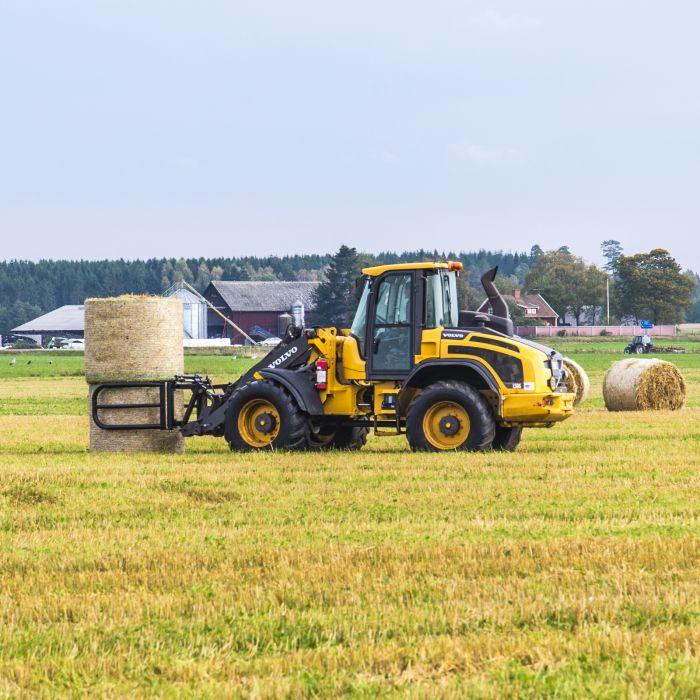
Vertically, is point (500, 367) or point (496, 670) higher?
point (500, 367)

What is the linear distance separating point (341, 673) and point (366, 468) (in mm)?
8988

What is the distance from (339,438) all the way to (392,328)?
7.02 ft

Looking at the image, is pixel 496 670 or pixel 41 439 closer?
pixel 496 670

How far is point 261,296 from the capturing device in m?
135

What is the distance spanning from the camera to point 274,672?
612cm

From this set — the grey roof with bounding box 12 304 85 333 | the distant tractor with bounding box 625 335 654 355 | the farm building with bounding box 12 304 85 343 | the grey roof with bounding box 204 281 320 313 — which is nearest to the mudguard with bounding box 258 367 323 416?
the distant tractor with bounding box 625 335 654 355

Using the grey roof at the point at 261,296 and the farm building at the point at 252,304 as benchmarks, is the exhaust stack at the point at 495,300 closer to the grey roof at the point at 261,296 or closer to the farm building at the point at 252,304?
the farm building at the point at 252,304

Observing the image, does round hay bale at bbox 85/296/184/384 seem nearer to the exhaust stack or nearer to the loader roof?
the loader roof

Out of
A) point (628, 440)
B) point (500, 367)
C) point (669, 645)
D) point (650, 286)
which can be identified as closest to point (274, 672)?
point (669, 645)

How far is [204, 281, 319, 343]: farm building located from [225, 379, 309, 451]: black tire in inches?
4462

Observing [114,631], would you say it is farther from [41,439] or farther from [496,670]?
[41,439]

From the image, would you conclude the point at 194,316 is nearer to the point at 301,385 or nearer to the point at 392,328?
the point at 301,385

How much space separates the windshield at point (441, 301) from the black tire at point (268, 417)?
2.05m

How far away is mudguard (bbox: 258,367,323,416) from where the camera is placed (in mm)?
17344
